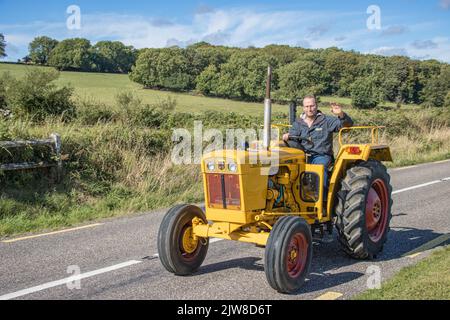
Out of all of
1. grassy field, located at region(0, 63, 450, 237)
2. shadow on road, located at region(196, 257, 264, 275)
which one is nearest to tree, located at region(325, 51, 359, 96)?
grassy field, located at region(0, 63, 450, 237)

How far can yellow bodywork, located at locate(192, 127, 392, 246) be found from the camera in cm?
550

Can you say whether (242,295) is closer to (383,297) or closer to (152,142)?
(383,297)

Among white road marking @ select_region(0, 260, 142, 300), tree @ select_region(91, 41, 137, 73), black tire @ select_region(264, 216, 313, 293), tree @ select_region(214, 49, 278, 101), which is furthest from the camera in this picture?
tree @ select_region(91, 41, 137, 73)

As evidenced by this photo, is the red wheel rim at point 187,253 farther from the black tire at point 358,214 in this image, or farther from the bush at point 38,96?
the bush at point 38,96

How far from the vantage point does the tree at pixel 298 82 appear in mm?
17016

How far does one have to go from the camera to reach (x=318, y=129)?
6703 mm

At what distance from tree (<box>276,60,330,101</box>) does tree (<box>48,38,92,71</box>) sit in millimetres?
15511

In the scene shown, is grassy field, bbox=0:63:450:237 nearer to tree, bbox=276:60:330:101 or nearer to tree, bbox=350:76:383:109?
tree, bbox=276:60:330:101

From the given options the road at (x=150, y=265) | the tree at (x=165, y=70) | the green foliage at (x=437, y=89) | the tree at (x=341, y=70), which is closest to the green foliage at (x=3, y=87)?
the road at (x=150, y=265)

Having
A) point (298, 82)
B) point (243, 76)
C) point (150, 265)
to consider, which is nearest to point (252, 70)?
point (243, 76)

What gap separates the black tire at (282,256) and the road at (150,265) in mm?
142

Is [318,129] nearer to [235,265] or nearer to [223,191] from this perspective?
[223,191]

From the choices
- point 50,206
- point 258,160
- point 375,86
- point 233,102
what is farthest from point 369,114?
point 258,160

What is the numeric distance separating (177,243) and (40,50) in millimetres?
26824
